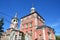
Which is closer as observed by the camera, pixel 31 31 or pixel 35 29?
pixel 35 29

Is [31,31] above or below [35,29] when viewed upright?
below

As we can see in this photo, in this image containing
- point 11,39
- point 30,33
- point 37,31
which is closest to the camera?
point 11,39

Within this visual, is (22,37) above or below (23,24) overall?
below

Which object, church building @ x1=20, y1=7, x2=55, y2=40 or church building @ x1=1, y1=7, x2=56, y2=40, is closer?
church building @ x1=1, y1=7, x2=56, y2=40

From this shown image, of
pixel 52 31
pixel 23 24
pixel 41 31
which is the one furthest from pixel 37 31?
pixel 23 24

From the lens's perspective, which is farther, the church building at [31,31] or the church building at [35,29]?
the church building at [35,29]

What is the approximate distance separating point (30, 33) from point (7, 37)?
30.4ft

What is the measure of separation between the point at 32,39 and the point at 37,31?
3.42 meters


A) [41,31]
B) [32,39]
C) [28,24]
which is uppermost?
[28,24]

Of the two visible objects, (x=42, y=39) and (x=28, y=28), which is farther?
(x=28, y=28)

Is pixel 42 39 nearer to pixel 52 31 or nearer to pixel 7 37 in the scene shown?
pixel 52 31

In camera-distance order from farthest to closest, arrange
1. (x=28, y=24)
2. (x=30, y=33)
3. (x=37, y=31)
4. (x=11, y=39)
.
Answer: (x=28, y=24)
(x=30, y=33)
(x=37, y=31)
(x=11, y=39)

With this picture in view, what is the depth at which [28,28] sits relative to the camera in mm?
39750

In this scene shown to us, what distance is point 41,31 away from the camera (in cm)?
3278
